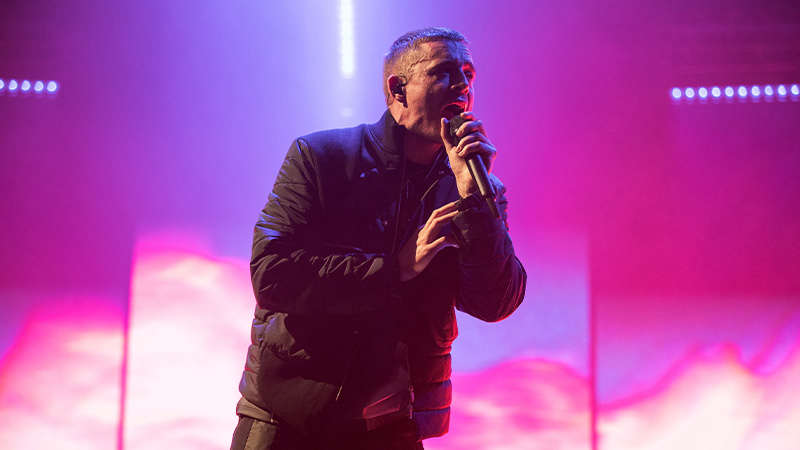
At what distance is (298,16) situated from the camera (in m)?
2.69

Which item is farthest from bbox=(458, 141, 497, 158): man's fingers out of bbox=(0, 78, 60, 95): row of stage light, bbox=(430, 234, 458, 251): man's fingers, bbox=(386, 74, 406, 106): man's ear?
bbox=(0, 78, 60, 95): row of stage light

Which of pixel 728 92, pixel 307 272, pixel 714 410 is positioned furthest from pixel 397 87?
pixel 714 410

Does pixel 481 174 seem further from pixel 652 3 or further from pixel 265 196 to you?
pixel 652 3

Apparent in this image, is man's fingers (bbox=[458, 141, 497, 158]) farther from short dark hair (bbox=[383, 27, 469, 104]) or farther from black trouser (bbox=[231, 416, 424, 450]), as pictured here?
black trouser (bbox=[231, 416, 424, 450])

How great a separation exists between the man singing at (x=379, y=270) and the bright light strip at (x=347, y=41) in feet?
4.12

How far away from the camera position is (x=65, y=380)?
2561 millimetres

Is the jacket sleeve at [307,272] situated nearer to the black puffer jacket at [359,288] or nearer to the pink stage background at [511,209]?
the black puffer jacket at [359,288]

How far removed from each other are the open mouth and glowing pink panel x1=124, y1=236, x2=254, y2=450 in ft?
4.98

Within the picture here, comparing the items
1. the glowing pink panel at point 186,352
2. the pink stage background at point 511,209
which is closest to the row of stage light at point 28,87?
the pink stage background at point 511,209

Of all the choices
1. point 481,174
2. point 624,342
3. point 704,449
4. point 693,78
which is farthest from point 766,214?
point 481,174

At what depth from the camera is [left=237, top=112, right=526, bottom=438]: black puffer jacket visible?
3.78 ft

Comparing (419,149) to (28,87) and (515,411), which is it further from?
(28,87)

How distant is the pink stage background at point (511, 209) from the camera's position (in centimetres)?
255

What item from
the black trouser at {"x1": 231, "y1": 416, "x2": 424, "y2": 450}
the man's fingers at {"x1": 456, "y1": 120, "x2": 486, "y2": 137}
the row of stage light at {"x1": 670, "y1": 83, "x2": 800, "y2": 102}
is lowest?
the black trouser at {"x1": 231, "y1": 416, "x2": 424, "y2": 450}
